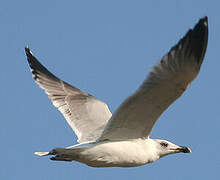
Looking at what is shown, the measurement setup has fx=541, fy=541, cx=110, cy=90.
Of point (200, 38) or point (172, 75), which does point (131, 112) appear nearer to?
point (172, 75)

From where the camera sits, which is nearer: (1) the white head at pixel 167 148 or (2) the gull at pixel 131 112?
(2) the gull at pixel 131 112

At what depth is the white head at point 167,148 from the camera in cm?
1032

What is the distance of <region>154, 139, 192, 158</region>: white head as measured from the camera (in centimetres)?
1032

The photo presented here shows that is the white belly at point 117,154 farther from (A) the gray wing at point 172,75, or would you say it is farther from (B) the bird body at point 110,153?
(A) the gray wing at point 172,75

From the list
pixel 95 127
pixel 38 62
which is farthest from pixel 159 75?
pixel 38 62

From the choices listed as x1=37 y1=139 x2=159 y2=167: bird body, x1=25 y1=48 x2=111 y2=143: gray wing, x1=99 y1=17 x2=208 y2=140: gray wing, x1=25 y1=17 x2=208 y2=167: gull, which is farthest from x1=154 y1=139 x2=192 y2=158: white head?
x1=99 y1=17 x2=208 y2=140: gray wing

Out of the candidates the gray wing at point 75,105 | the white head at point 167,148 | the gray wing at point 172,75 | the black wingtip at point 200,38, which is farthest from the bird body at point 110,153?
the black wingtip at point 200,38

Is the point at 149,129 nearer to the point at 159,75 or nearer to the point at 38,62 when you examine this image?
the point at 159,75

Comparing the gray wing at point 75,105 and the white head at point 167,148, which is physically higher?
the gray wing at point 75,105

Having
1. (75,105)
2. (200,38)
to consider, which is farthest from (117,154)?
(200,38)

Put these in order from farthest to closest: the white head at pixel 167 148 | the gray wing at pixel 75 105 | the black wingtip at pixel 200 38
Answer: the gray wing at pixel 75 105 → the white head at pixel 167 148 → the black wingtip at pixel 200 38

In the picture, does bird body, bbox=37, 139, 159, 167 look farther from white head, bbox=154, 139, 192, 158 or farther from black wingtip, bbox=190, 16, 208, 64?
black wingtip, bbox=190, 16, 208, 64

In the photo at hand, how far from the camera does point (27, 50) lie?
41.3 feet

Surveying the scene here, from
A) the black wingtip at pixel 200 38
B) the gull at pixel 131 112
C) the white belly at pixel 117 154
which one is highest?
the black wingtip at pixel 200 38
